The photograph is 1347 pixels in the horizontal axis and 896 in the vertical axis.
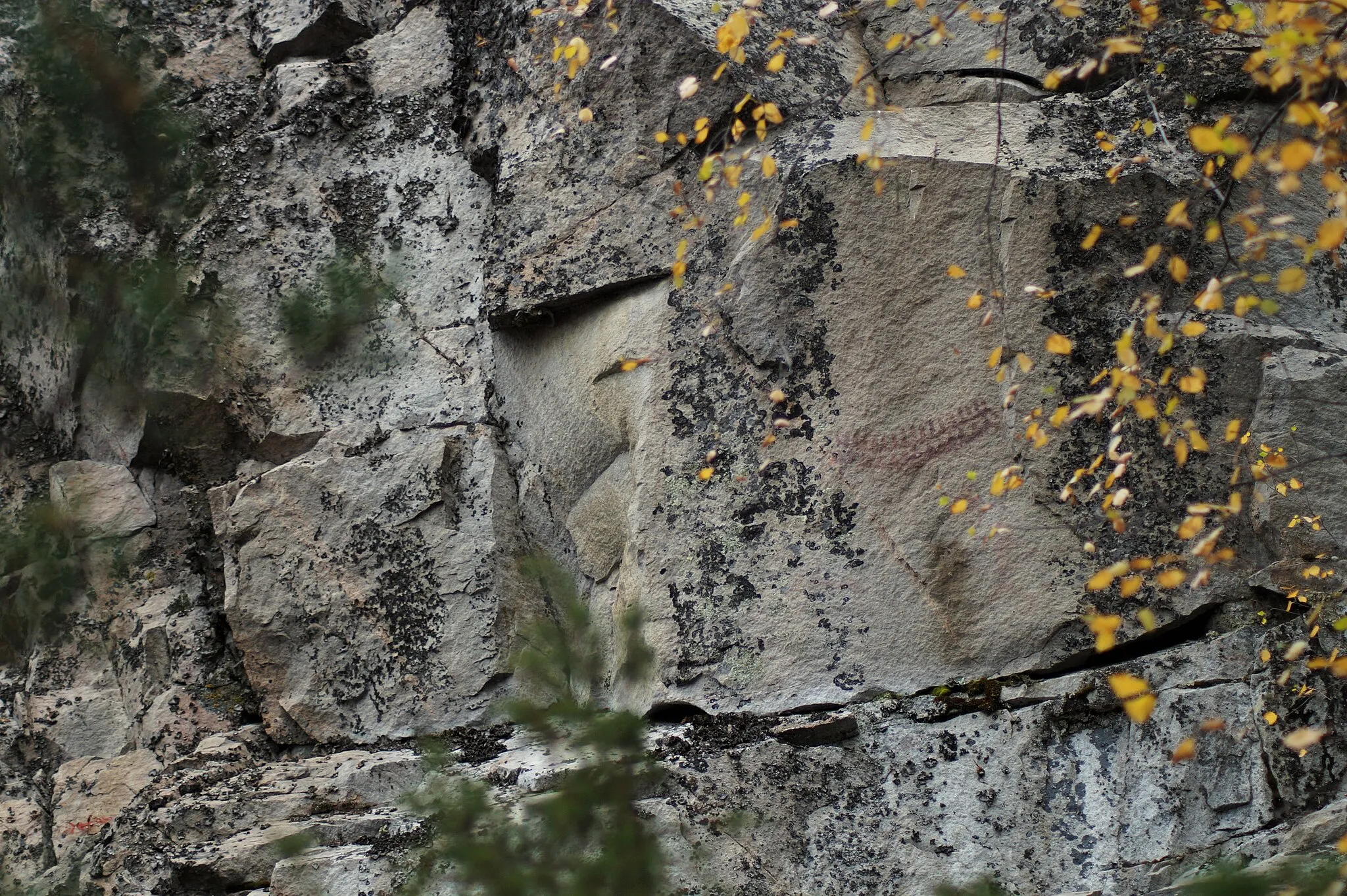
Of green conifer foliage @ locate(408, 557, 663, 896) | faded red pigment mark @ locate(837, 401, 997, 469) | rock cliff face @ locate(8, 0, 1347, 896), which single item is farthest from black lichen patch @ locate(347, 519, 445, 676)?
green conifer foliage @ locate(408, 557, 663, 896)

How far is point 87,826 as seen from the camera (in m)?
5.38

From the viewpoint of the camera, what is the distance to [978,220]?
500 centimetres

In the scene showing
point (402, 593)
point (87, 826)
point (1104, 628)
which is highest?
point (402, 593)

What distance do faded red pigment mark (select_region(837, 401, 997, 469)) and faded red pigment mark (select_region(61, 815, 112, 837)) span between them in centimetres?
336

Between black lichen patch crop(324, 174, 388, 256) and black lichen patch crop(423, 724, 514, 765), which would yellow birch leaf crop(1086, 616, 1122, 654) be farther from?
black lichen patch crop(324, 174, 388, 256)

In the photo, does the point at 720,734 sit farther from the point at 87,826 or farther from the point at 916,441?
the point at 87,826

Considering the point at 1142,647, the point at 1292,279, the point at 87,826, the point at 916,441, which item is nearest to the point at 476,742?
the point at 87,826

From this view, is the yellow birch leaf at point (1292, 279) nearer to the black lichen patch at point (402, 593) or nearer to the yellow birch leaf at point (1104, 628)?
the yellow birch leaf at point (1104, 628)

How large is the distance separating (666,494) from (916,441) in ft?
3.20

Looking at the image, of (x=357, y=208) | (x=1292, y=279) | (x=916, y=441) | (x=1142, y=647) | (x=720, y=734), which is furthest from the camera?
(x=357, y=208)

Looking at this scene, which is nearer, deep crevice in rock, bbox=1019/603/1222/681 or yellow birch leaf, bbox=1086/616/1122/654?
yellow birch leaf, bbox=1086/616/1122/654

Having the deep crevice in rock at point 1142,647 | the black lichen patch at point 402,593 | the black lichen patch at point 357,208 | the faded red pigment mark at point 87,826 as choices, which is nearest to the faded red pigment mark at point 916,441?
the deep crevice in rock at point 1142,647

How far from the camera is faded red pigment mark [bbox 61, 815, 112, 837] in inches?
211

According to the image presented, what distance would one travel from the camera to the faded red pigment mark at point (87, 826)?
5.36m
